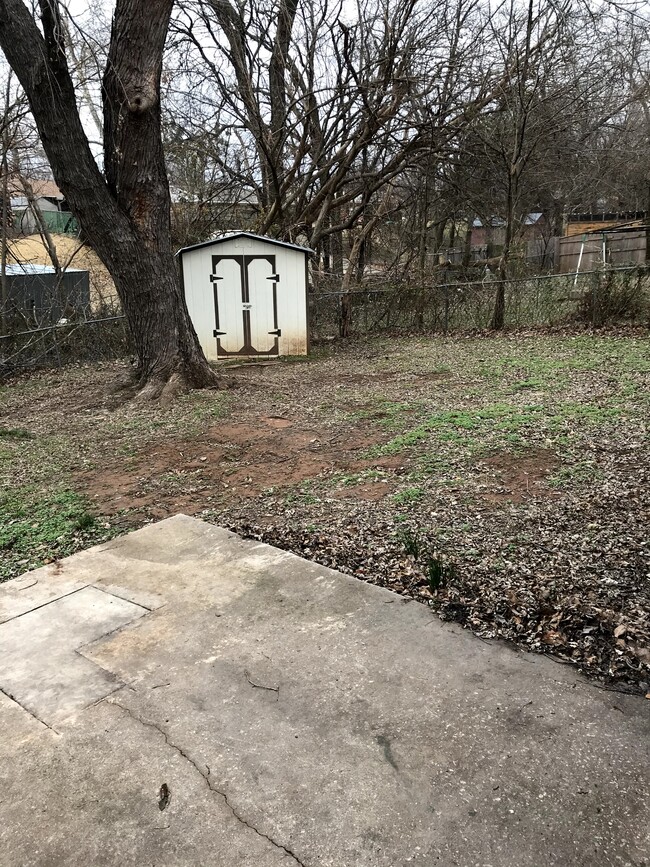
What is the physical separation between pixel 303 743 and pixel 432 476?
2.68 metres

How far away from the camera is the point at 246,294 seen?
1157cm

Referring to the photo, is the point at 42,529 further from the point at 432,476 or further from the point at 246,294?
the point at 246,294

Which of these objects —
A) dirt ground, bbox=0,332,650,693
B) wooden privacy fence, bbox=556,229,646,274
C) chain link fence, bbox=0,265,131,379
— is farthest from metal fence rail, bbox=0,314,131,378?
wooden privacy fence, bbox=556,229,646,274

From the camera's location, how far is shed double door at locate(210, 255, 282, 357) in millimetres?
11469

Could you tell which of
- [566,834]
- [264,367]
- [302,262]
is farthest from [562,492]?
[302,262]

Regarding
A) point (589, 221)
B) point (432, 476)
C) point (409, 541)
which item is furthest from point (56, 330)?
point (589, 221)

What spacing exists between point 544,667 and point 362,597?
34.6 inches

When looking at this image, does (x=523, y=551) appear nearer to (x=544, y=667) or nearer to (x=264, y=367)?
(x=544, y=667)

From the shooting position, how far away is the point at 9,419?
304 inches

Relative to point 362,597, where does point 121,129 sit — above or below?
above

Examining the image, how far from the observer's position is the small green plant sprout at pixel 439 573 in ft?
9.60

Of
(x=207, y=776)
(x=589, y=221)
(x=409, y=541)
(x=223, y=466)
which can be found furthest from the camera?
(x=589, y=221)

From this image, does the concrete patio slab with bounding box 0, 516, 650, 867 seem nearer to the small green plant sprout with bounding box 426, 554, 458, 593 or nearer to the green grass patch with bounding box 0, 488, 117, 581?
the small green plant sprout with bounding box 426, 554, 458, 593

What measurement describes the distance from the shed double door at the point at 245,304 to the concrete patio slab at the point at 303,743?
29.9ft
